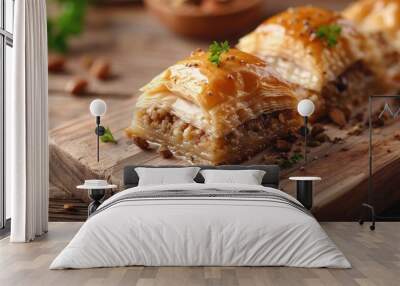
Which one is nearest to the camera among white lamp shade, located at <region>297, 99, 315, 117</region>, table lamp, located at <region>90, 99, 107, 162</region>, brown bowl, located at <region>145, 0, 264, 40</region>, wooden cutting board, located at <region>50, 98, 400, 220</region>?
wooden cutting board, located at <region>50, 98, 400, 220</region>

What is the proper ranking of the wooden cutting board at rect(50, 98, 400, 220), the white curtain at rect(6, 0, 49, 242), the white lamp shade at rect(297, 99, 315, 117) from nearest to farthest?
the white curtain at rect(6, 0, 49, 242)
the wooden cutting board at rect(50, 98, 400, 220)
the white lamp shade at rect(297, 99, 315, 117)

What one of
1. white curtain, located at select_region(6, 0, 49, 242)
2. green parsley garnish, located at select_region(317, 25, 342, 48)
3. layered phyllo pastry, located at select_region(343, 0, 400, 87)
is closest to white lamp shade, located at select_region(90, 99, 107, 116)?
white curtain, located at select_region(6, 0, 49, 242)

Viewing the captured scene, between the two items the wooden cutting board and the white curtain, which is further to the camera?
the wooden cutting board

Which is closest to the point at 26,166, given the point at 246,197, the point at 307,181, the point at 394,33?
the point at 246,197

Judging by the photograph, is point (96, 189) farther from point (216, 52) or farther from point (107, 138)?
point (216, 52)

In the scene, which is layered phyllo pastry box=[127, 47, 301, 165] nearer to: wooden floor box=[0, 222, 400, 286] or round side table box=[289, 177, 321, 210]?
round side table box=[289, 177, 321, 210]

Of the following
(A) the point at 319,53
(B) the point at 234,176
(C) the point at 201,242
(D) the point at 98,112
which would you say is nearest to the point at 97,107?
(D) the point at 98,112

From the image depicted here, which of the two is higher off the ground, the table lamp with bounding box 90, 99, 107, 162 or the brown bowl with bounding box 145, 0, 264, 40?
the brown bowl with bounding box 145, 0, 264, 40

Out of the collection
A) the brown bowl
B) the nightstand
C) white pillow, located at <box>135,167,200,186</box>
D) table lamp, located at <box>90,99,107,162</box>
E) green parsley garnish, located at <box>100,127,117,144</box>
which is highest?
the brown bowl
